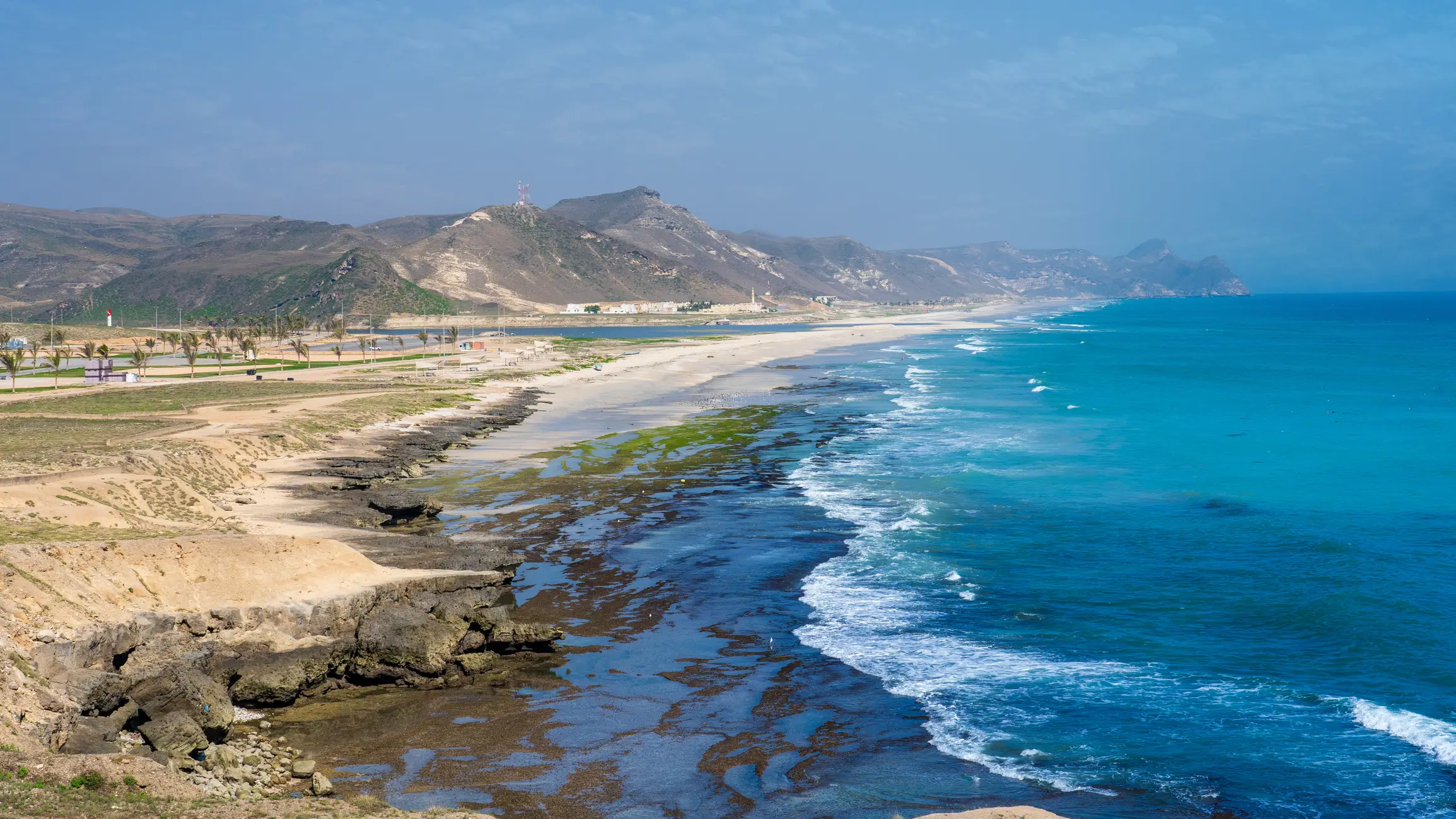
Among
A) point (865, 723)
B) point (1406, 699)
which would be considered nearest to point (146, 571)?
point (865, 723)

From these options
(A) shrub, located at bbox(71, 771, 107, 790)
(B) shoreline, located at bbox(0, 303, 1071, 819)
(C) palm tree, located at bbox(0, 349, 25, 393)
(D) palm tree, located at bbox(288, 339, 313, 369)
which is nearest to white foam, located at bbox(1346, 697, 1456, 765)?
(A) shrub, located at bbox(71, 771, 107, 790)

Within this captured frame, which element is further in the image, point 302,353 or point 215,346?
point 215,346

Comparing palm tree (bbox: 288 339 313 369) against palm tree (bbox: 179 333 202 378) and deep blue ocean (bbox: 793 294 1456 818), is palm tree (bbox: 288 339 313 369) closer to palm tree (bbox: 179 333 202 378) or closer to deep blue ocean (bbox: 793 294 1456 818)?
palm tree (bbox: 179 333 202 378)

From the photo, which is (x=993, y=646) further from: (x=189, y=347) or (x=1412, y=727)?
(x=189, y=347)

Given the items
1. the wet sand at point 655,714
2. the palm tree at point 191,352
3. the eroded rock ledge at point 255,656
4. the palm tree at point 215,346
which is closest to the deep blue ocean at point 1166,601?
the wet sand at point 655,714

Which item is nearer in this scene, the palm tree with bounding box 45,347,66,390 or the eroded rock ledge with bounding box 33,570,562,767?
the eroded rock ledge with bounding box 33,570,562,767

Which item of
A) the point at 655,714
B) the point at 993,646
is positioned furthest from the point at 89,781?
the point at 993,646
